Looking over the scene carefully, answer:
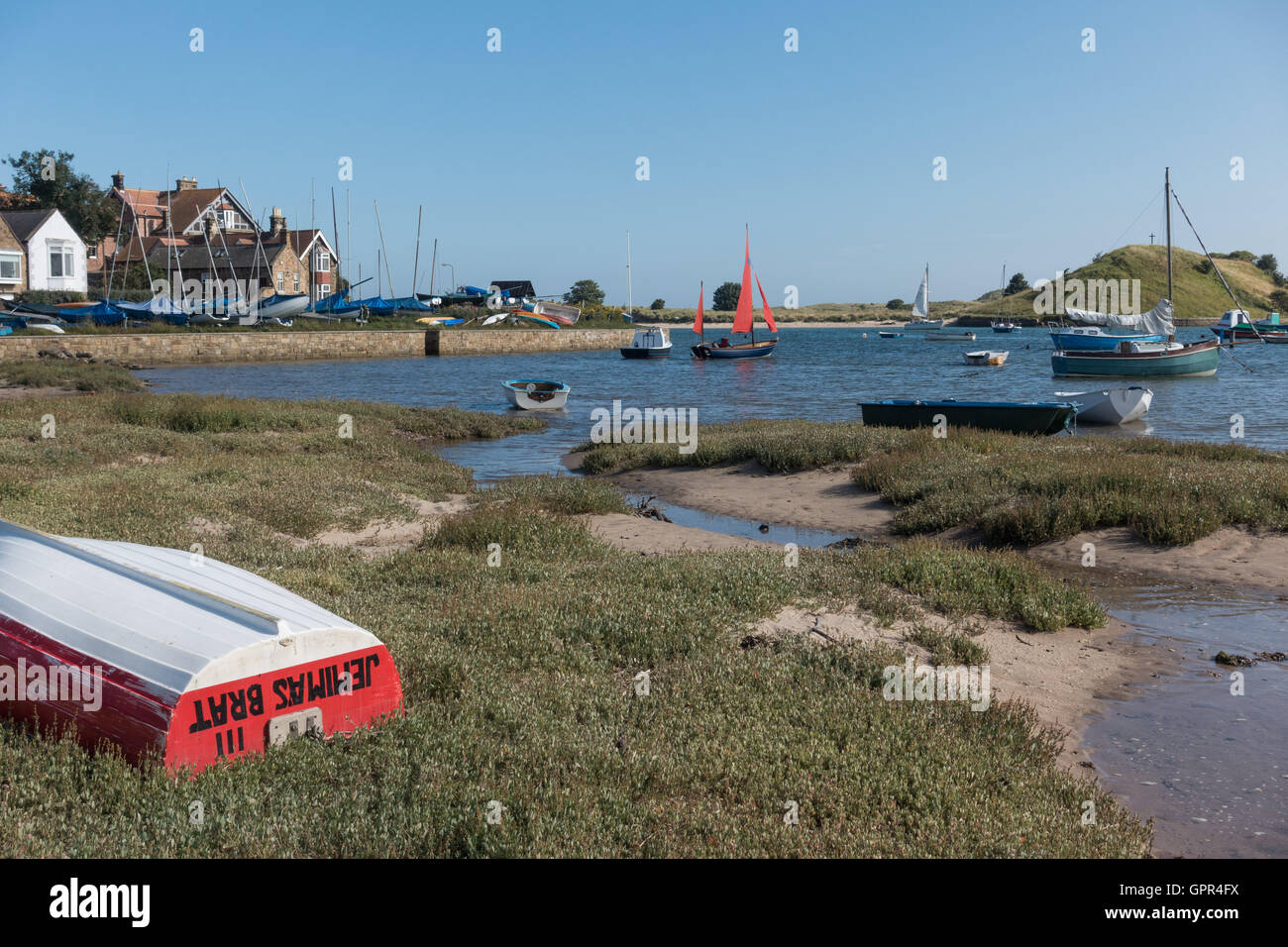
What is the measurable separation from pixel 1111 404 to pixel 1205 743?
24514mm

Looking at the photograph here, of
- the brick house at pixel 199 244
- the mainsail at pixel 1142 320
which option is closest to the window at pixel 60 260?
the brick house at pixel 199 244

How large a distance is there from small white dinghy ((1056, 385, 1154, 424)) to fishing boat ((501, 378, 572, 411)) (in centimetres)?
1705

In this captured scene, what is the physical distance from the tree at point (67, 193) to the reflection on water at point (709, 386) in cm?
2668

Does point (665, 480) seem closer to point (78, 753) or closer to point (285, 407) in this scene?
point (285, 407)

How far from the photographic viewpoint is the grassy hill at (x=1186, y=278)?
14288 cm

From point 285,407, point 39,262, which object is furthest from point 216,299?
point 285,407

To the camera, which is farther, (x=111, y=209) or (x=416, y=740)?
(x=111, y=209)

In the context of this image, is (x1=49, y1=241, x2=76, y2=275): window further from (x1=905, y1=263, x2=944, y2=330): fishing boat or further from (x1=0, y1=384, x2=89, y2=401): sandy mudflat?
(x1=905, y1=263, x2=944, y2=330): fishing boat

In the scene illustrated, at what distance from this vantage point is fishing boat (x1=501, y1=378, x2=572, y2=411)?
35.0m

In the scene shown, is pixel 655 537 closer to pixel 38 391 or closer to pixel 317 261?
pixel 38 391

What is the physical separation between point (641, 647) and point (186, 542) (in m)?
5.86

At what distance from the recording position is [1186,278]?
152375 millimetres

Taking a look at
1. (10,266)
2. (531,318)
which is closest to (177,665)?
(10,266)
